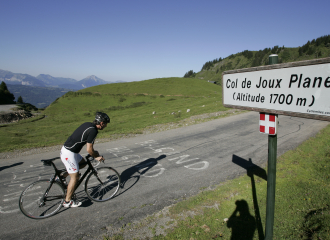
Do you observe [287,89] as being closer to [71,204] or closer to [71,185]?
[71,185]

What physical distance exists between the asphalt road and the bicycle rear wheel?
0.20 metres

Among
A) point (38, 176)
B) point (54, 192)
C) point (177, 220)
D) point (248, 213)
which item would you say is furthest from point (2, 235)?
point (248, 213)

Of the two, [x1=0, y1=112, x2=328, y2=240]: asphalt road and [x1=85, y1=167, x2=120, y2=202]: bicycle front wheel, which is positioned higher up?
[x1=85, y1=167, x2=120, y2=202]: bicycle front wheel

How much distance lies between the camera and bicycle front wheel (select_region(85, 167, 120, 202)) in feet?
18.3

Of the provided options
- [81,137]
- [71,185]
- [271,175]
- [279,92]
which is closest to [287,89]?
[279,92]

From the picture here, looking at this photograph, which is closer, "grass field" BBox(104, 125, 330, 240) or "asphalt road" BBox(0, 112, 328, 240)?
"grass field" BBox(104, 125, 330, 240)

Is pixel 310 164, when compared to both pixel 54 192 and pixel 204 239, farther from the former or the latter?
pixel 54 192

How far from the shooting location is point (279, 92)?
284 cm

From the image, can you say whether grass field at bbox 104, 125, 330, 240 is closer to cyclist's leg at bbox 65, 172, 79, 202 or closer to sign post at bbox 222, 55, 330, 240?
sign post at bbox 222, 55, 330, 240

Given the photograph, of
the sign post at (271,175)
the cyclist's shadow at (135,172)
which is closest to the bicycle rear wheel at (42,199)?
the cyclist's shadow at (135,172)

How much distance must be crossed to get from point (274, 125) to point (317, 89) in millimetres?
754

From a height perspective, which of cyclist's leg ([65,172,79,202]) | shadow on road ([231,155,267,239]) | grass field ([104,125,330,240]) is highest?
cyclist's leg ([65,172,79,202])

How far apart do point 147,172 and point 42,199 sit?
3.62 metres

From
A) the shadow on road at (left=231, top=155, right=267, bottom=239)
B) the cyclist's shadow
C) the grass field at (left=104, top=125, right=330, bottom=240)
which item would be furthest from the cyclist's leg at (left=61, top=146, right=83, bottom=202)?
the shadow on road at (left=231, top=155, right=267, bottom=239)
